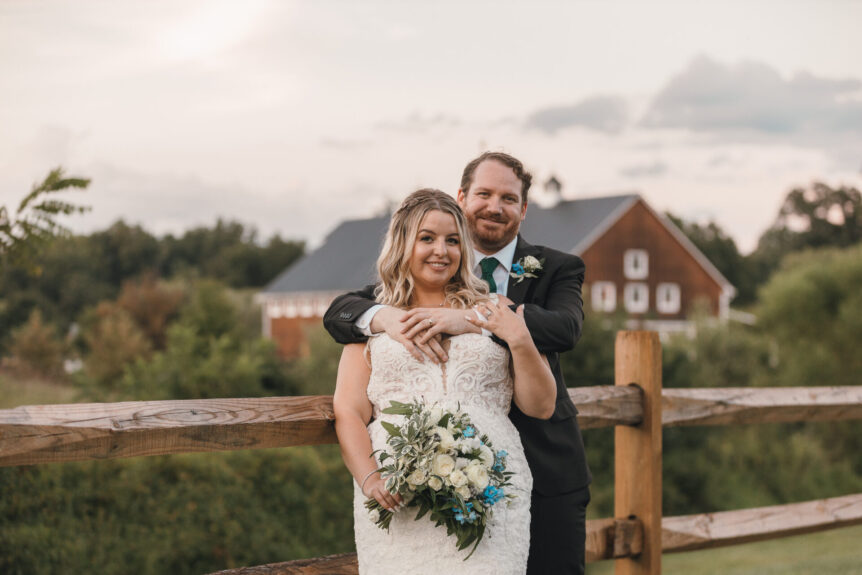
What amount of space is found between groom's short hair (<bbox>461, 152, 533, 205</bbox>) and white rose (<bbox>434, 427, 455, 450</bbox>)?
131 cm

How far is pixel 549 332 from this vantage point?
10.3 ft

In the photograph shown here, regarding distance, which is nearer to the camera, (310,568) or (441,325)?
(441,325)

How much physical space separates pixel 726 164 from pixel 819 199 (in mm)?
14952

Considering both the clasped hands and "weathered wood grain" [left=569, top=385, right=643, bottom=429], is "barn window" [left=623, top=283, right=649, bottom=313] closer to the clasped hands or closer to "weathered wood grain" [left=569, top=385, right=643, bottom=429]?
"weathered wood grain" [left=569, top=385, right=643, bottom=429]

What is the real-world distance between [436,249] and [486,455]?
789 mm

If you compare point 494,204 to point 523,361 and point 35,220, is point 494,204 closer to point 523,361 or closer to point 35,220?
point 523,361

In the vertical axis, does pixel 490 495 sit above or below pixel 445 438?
below

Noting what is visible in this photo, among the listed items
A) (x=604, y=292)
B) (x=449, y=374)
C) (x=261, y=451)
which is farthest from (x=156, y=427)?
(x=604, y=292)

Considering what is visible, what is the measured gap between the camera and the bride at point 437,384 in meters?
2.93

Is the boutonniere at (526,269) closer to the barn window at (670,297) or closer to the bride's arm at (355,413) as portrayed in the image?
the bride's arm at (355,413)

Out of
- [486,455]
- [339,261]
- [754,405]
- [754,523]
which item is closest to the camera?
[486,455]

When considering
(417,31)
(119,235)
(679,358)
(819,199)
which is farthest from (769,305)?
(119,235)

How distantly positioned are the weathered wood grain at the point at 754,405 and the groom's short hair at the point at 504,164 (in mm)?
1563

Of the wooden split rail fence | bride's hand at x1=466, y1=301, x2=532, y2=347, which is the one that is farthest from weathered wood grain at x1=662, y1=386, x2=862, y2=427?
bride's hand at x1=466, y1=301, x2=532, y2=347
